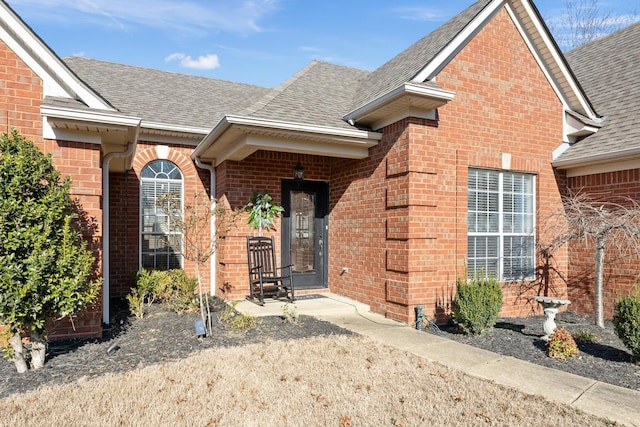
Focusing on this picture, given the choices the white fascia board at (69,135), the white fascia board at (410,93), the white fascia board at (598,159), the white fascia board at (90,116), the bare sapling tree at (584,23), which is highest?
the bare sapling tree at (584,23)

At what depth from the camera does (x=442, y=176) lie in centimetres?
696

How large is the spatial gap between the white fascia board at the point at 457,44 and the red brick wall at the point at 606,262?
3.59 metres

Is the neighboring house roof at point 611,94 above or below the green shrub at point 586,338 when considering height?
above

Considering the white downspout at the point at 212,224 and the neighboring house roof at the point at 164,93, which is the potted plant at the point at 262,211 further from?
the neighboring house roof at the point at 164,93

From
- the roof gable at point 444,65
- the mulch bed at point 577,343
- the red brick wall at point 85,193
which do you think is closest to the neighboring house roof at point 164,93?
the red brick wall at point 85,193

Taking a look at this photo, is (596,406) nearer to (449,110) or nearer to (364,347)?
(364,347)

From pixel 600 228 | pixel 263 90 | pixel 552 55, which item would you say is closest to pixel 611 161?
pixel 600 228

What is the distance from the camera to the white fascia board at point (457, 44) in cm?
688

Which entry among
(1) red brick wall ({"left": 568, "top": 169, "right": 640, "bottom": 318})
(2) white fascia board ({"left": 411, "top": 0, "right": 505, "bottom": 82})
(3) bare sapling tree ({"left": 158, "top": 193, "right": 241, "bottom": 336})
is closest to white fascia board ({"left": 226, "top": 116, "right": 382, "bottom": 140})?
(2) white fascia board ({"left": 411, "top": 0, "right": 505, "bottom": 82})

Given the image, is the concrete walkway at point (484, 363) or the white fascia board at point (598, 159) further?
the white fascia board at point (598, 159)

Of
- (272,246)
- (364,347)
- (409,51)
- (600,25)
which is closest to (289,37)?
(409,51)

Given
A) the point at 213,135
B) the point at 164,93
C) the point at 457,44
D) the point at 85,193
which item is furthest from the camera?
the point at 164,93

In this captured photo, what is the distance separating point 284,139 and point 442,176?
279 cm

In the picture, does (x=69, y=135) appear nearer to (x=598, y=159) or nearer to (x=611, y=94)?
(x=598, y=159)
